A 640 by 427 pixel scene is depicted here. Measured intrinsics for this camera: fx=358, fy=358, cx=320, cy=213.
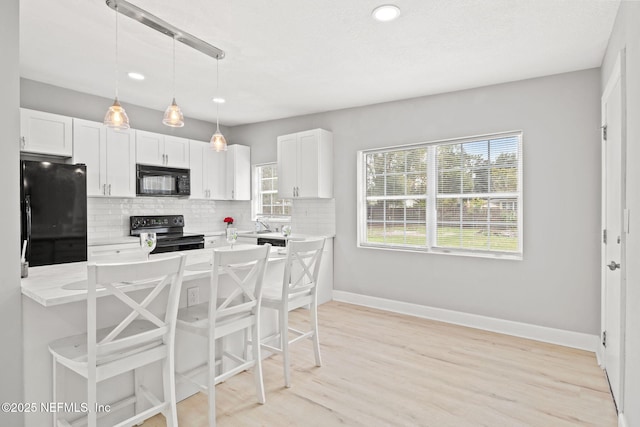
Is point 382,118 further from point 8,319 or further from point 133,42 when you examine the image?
point 8,319

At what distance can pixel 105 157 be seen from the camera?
4203 mm

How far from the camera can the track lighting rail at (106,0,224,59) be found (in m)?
2.37

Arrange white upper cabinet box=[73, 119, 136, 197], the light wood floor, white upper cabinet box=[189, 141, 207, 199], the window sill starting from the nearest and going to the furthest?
the light wood floor
the window sill
white upper cabinet box=[73, 119, 136, 197]
white upper cabinet box=[189, 141, 207, 199]

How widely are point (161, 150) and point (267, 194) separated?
1734mm

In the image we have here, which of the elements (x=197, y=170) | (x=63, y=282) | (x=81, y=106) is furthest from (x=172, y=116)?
(x=197, y=170)

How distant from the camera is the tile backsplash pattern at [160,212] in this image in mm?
4422

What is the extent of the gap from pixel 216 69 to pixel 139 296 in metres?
2.32

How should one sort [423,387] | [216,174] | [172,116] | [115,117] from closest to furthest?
[115,117] < [423,387] < [172,116] < [216,174]

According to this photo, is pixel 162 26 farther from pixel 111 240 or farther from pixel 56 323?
pixel 111 240

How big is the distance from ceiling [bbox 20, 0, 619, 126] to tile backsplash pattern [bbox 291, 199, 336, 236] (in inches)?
60.2

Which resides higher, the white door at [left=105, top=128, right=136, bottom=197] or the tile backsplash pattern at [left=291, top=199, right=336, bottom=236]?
the white door at [left=105, top=128, right=136, bottom=197]

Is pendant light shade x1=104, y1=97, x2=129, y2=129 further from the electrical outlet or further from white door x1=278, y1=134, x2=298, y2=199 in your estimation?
white door x1=278, y1=134, x2=298, y2=199

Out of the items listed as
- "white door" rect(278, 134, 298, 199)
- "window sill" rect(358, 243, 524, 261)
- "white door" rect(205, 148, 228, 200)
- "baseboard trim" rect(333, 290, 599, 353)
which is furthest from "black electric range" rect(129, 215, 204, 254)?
"window sill" rect(358, 243, 524, 261)

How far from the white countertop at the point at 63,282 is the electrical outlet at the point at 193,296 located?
18 cm
